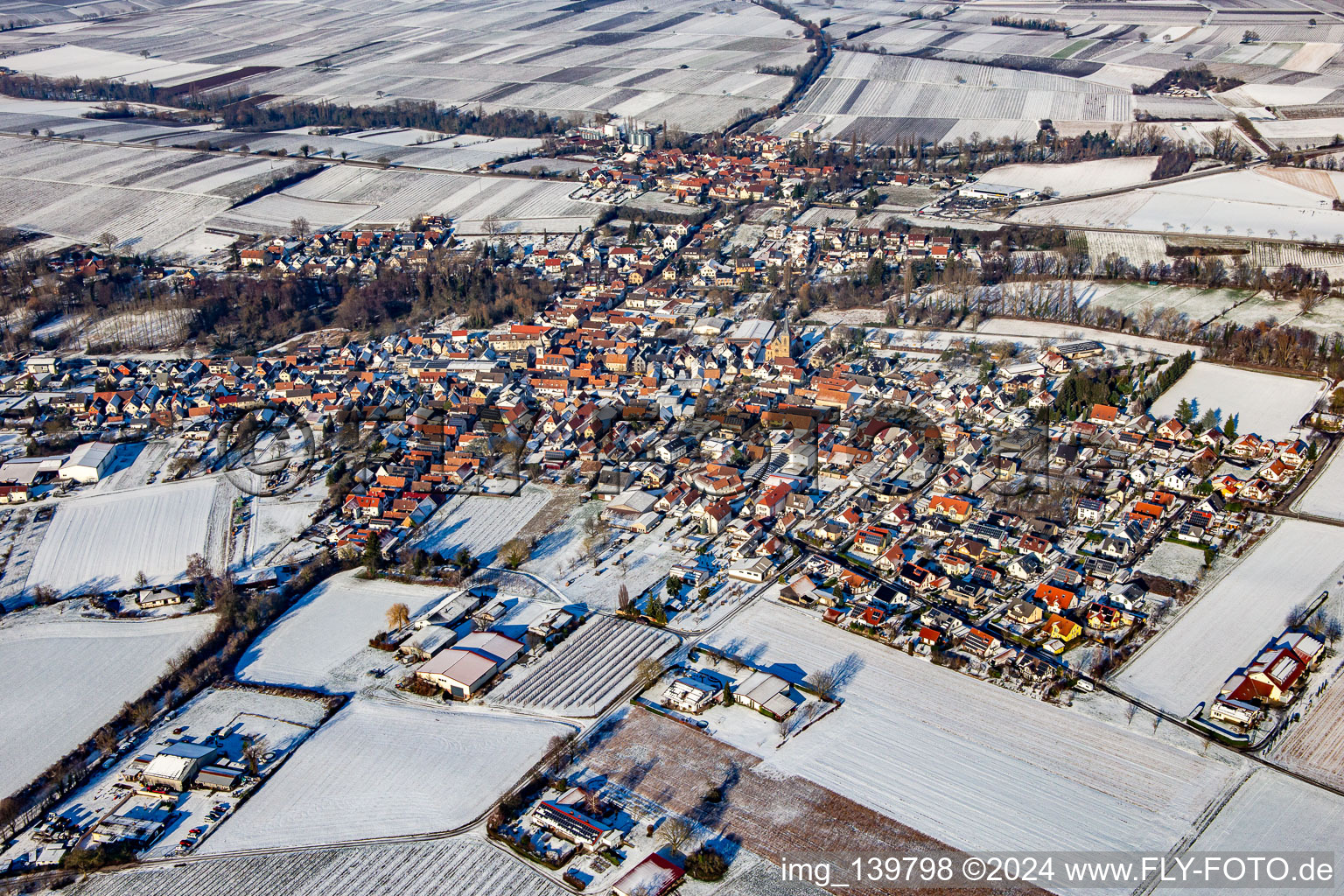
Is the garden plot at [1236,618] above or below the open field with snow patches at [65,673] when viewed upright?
below

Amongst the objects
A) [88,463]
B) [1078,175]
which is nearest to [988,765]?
[88,463]

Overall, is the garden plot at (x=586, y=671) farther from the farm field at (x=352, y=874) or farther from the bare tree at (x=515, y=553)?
the farm field at (x=352, y=874)

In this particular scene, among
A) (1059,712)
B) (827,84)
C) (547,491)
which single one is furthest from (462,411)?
(827,84)

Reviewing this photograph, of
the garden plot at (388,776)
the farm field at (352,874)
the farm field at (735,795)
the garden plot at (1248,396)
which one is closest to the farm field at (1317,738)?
the farm field at (735,795)

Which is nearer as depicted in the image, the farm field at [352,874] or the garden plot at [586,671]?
the farm field at [352,874]

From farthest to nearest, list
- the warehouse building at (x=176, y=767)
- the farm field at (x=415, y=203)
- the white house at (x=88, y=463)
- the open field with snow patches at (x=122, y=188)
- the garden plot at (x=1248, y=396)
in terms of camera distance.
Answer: the open field with snow patches at (x=122, y=188), the farm field at (x=415, y=203), the white house at (x=88, y=463), the garden plot at (x=1248, y=396), the warehouse building at (x=176, y=767)

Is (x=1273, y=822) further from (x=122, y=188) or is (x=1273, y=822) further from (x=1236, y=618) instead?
(x=122, y=188)
